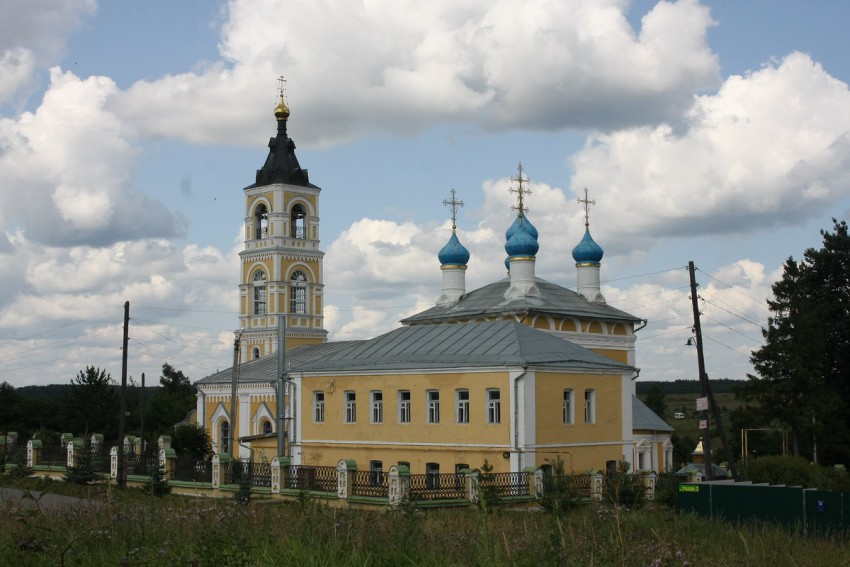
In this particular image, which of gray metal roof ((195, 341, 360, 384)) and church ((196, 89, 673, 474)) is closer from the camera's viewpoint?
church ((196, 89, 673, 474))

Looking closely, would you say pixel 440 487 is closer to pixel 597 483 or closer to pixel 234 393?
pixel 597 483

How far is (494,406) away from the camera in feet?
89.9

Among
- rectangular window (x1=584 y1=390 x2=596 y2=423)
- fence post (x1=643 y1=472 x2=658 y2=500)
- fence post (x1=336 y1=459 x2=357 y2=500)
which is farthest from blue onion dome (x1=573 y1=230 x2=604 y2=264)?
fence post (x1=336 y1=459 x2=357 y2=500)

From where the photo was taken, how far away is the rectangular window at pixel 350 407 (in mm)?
31281

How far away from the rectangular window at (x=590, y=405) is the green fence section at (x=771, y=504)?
7.56 m

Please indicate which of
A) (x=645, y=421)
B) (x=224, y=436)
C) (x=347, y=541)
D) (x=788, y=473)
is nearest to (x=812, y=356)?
(x=645, y=421)

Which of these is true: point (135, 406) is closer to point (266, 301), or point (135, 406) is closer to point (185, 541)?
point (266, 301)

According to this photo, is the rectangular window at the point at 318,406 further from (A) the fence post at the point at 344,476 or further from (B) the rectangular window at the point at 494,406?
(A) the fence post at the point at 344,476

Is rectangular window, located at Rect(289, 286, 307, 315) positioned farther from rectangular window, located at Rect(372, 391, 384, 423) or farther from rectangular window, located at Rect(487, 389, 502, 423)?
rectangular window, located at Rect(487, 389, 502, 423)

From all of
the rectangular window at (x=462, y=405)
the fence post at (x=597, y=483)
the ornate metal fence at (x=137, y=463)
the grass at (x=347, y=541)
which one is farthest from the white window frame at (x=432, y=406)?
the grass at (x=347, y=541)

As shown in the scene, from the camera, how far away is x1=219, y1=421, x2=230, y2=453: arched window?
4637 centimetres

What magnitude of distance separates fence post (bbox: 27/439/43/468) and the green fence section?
23.3 m

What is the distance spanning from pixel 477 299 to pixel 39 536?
33638 millimetres

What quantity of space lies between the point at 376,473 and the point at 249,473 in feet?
14.8
